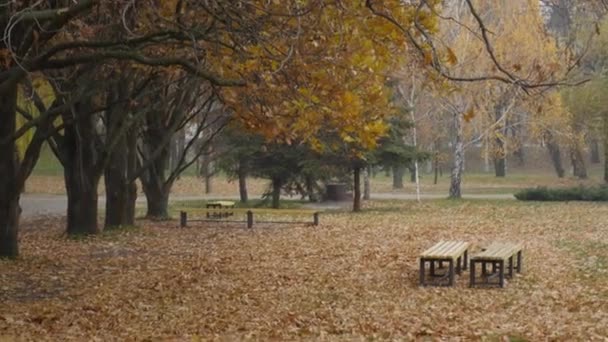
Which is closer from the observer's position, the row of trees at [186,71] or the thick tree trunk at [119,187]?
the row of trees at [186,71]

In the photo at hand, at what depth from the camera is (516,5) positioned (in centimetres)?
4053

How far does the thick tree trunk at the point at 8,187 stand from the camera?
17203 millimetres

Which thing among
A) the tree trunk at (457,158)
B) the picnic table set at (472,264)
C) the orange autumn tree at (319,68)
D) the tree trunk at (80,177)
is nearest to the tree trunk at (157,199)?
the tree trunk at (80,177)

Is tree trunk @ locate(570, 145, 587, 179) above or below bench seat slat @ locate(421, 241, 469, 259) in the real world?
above

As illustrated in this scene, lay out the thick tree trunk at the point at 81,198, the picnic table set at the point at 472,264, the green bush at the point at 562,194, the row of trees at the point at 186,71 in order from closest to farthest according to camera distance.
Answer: the row of trees at the point at 186,71 → the picnic table set at the point at 472,264 → the thick tree trunk at the point at 81,198 → the green bush at the point at 562,194

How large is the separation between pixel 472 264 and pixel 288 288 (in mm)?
2838

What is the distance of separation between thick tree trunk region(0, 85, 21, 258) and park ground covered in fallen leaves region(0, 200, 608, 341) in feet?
1.43

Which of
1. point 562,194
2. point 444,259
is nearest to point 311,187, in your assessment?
point 562,194

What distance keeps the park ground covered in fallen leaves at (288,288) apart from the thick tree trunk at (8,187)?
44cm

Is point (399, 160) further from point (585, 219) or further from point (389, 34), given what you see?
point (389, 34)

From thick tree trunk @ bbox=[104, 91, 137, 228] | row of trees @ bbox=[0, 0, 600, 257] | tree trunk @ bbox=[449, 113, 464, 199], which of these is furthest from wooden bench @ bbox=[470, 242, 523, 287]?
tree trunk @ bbox=[449, 113, 464, 199]

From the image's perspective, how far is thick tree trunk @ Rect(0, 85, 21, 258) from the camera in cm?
1720

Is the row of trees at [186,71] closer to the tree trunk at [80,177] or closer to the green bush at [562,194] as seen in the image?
the tree trunk at [80,177]

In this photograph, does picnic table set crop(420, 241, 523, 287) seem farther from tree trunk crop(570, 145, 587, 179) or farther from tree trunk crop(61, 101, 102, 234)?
tree trunk crop(570, 145, 587, 179)
